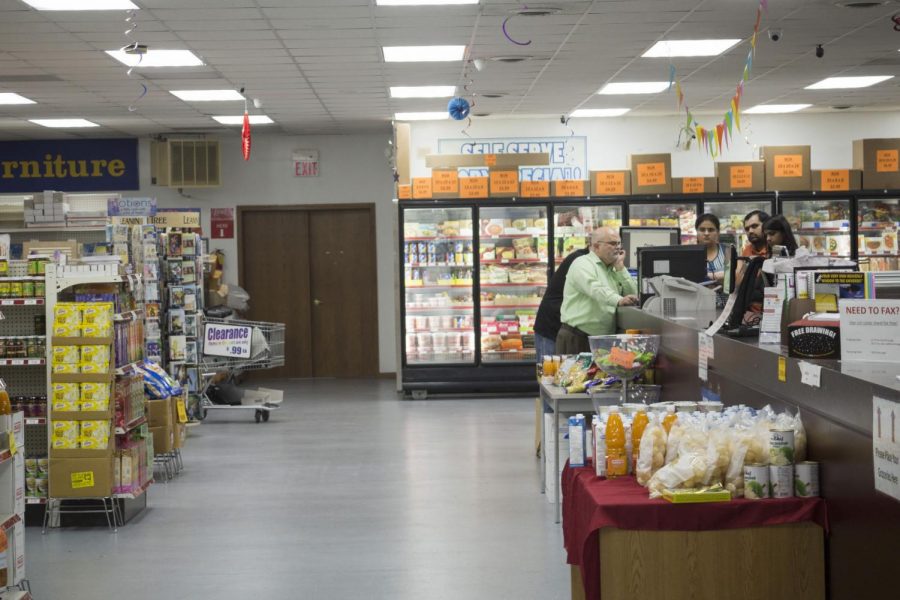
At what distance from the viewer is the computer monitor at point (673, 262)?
6727mm

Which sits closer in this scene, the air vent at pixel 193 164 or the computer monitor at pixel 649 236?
the computer monitor at pixel 649 236

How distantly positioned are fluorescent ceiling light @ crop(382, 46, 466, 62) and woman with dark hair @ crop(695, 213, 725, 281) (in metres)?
2.40

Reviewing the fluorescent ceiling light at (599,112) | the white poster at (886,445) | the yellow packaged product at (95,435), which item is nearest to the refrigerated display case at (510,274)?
the fluorescent ceiling light at (599,112)

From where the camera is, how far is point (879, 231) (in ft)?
39.0

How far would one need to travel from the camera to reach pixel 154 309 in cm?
Result: 930

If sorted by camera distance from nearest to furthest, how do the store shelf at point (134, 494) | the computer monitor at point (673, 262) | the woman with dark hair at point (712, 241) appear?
1. the store shelf at point (134, 494)
2. the computer monitor at point (673, 262)
3. the woman with dark hair at point (712, 241)

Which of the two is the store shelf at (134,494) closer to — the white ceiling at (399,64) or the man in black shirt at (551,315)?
the white ceiling at (399,64)

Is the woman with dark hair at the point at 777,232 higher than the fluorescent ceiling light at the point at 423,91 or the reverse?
the reverse

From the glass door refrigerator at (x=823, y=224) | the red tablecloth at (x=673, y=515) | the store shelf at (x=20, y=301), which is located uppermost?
the glass door refrigerator at (x=823, y=224)

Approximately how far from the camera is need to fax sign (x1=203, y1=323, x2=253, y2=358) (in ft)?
32.9

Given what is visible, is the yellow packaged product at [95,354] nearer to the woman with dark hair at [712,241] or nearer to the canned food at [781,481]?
the canned food at [781,481]

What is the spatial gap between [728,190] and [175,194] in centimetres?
694

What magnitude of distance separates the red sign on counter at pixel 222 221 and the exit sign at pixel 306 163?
1017mm

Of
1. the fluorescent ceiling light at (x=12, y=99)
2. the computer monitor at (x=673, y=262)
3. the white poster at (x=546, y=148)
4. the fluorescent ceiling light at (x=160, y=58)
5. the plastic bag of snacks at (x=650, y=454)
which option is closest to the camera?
the plastic bag of snacks at (x=650, y=454)
